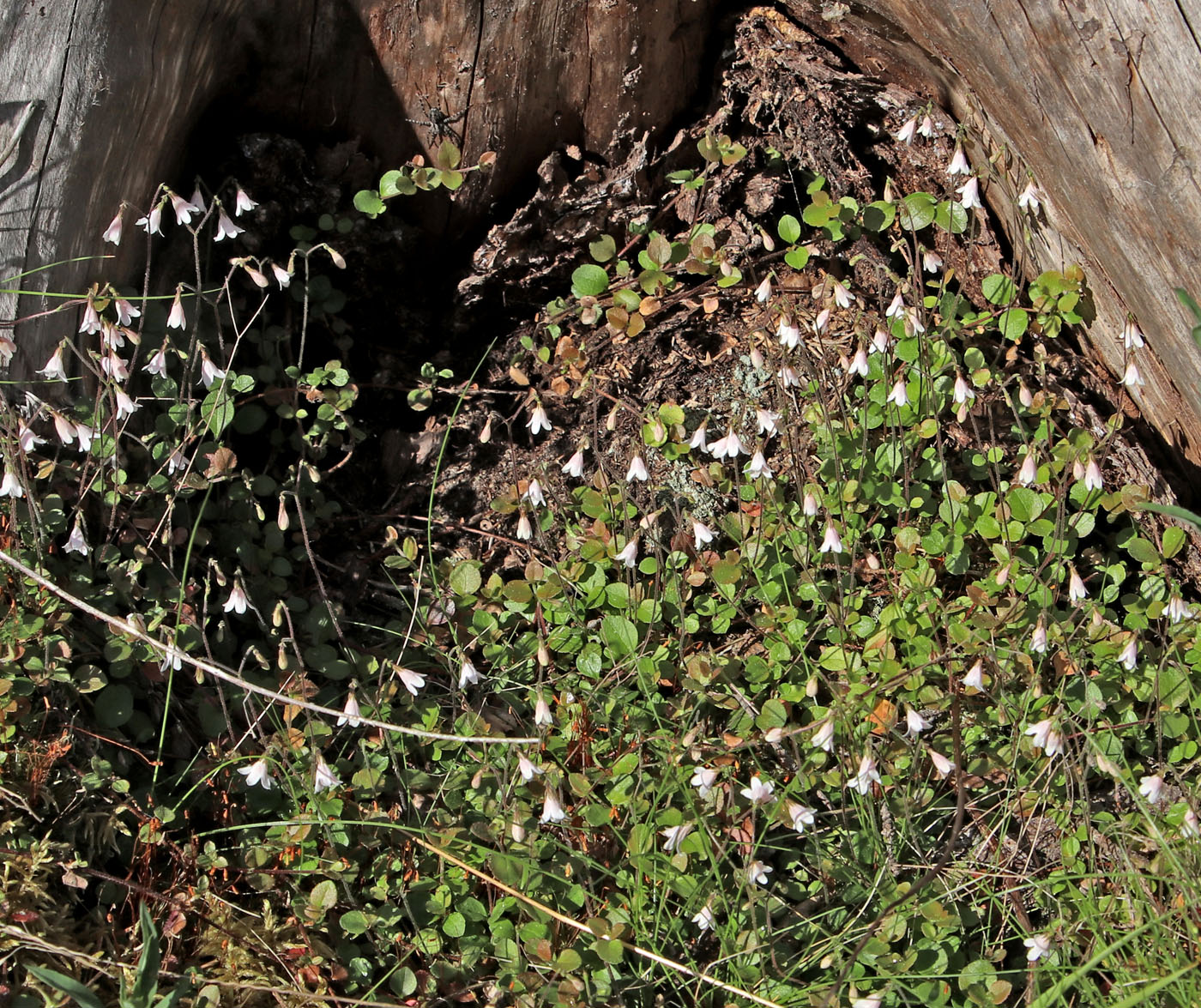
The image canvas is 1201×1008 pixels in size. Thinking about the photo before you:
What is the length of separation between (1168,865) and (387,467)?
2.43m

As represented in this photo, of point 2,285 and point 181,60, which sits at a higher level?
point 181,60

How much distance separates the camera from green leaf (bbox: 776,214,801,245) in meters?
3.30

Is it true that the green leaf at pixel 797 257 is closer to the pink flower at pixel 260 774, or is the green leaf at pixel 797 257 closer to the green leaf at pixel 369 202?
the green leaf at pixel 369 202

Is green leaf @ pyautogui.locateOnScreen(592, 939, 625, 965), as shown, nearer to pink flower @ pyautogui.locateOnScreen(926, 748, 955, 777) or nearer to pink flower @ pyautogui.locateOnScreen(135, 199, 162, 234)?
pink flower @ pyautogui.locateOnScreen(926, 748, 955, 777)

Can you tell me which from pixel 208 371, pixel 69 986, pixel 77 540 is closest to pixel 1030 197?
pixel 208 371

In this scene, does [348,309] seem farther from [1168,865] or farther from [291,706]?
[1168,865]

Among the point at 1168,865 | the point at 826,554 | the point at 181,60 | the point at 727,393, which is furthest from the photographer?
the point at 727,393

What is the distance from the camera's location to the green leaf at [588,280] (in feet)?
11.1

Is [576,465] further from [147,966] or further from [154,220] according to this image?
[147,966]

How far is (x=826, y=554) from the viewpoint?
302cm

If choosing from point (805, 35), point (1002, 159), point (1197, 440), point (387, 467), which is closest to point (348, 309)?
point (387, 467)

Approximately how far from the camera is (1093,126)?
272 centimetres

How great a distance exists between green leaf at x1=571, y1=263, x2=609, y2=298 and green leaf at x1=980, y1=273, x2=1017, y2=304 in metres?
1.18

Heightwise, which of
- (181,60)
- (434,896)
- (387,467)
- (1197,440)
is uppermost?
(181,60)
